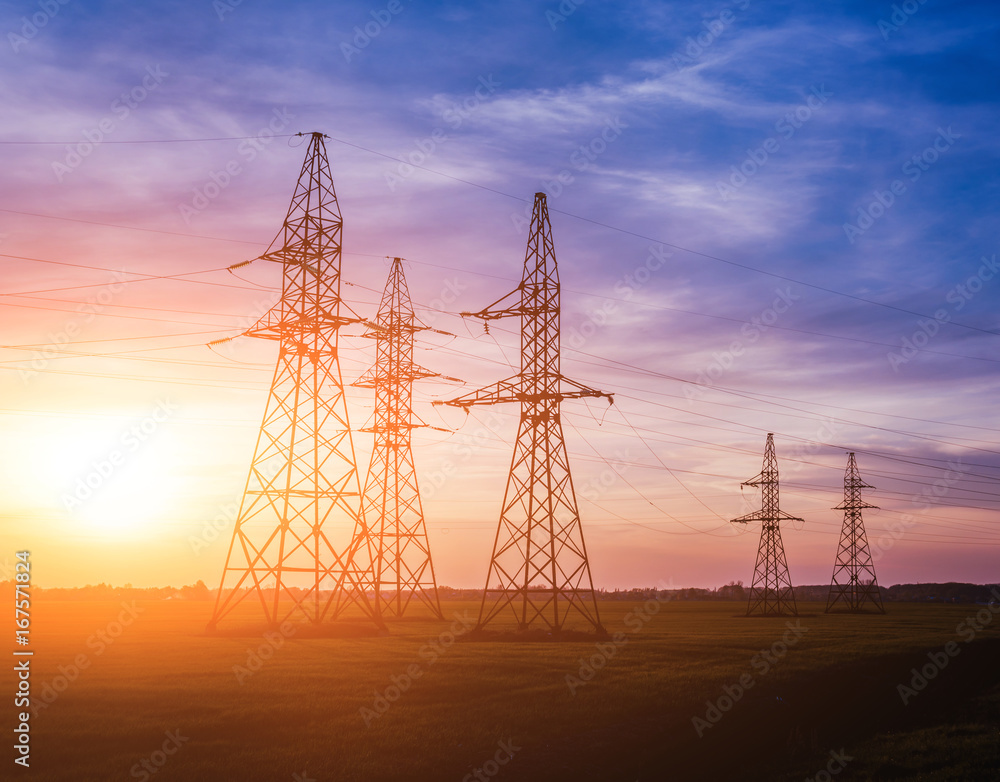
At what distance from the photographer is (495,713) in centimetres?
2773

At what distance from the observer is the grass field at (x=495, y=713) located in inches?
884

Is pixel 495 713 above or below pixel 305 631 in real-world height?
above

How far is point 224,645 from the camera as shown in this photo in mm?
45344

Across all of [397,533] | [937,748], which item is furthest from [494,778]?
[397,533]

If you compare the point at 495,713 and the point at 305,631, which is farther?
the point at 305,631

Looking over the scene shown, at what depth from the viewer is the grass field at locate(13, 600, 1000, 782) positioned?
22.5 metres

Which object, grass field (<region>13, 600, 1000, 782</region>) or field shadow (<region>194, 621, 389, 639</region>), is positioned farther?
field shadow (<region>194, 621, 389, 639</region>)

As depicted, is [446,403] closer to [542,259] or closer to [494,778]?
[542,259]

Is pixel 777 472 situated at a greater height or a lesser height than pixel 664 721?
greater

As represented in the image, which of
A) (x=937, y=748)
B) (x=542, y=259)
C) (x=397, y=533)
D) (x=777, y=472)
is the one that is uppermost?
(x=542, y=259)

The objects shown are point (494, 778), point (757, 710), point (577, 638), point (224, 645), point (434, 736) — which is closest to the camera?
point (494, 778)

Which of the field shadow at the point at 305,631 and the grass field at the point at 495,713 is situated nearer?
the grass field at the point at 495,713

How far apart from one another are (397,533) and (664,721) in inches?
1639

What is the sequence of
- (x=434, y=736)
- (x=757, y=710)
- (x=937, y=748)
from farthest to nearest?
(x=757, y=710)
(x=937, y=748)
(x=434, y=736)
